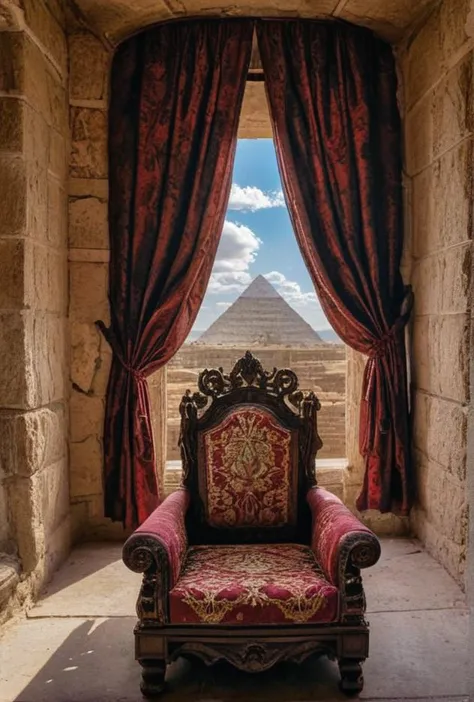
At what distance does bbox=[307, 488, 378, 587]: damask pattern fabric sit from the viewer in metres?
2.03

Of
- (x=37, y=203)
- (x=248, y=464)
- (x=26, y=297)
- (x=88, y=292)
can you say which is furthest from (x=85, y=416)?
(x=248, y=464)

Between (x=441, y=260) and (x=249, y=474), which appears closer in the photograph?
(x=249, y=474)

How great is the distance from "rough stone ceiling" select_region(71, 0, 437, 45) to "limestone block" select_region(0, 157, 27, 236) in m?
1.04

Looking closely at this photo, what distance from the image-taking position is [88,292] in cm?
346

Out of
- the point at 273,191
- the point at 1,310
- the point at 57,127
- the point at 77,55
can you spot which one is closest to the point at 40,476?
the point at 1,310

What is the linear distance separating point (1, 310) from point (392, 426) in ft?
7.02

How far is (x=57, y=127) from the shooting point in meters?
3.20

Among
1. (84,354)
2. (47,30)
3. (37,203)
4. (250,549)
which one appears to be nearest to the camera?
(250,549)

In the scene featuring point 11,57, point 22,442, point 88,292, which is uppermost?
point 11,57

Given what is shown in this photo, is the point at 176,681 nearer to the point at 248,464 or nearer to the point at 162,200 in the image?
the point at 248,464

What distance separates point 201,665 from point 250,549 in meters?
0.44

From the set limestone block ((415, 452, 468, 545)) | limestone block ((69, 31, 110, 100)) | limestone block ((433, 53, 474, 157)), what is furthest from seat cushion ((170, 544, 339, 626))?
limestone block ((69, 31, 110, 100))

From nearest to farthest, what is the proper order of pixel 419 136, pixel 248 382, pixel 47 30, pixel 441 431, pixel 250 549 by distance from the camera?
pixel 250 549
pixel 248 382
pixel 47 30
pixel 441 431
pixel 419 136

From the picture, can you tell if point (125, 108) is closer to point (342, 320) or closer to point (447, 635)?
point (342, 320)
